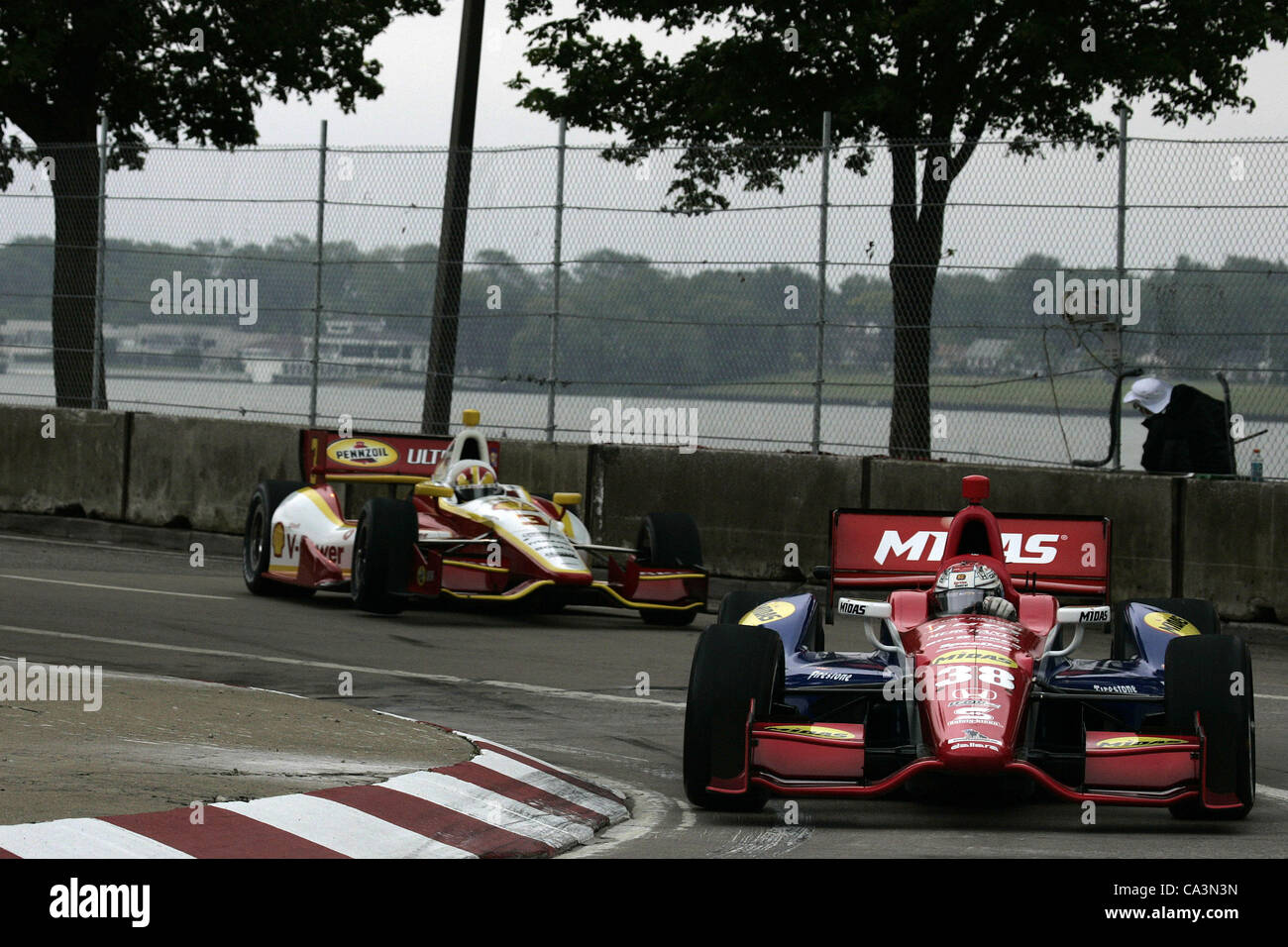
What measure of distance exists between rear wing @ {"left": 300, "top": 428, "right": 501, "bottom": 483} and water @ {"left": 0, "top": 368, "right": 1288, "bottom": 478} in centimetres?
180

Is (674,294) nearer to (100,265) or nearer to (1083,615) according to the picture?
(100,265)

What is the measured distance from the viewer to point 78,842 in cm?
581

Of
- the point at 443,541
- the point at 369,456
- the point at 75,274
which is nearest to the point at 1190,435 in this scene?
the point at 443,541

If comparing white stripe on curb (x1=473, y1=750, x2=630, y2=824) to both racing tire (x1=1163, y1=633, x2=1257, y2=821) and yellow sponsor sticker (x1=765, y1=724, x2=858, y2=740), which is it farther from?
racing tire (x1=1163, y1=633, x2=1257, y2=821)

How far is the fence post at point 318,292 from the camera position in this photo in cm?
1802

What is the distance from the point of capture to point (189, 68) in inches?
1079

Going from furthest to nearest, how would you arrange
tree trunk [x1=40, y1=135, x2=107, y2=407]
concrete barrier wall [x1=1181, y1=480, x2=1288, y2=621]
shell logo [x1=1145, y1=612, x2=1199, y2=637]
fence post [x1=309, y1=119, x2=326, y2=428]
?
1. tree trunk [x1=40, y1=135, x2=107, y2=407]
2. fence post [x1=309, y1=119, x2=326, y2=428]
3. concrete barrier wall [x1=1181, y1=480, x2=1288, y2=621]
4. shell logo [x1=1145, y1=612, x2=1199, y2=637]

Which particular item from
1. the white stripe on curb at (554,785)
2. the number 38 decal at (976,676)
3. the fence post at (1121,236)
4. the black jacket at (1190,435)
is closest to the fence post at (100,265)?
the fence post at (1121,236)

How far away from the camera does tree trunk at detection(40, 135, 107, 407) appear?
1939 centimetres

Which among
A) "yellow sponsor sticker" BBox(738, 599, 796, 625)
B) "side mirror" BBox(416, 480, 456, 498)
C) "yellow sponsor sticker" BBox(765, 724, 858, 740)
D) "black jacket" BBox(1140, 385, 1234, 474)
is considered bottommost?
"yellow sponsor sticker" BBox(765, 724, 858, 740)

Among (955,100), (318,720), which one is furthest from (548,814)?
(955,100)

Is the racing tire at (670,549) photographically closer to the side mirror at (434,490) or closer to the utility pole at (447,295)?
the side mirror at (434,490)

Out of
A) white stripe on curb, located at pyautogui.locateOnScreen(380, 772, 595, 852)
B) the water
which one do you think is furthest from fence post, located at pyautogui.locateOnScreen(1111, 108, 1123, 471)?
white stripe on curb, located at pyautogui.locateOnScreen(380, 772, 595, 852)

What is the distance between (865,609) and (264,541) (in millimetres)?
7327
